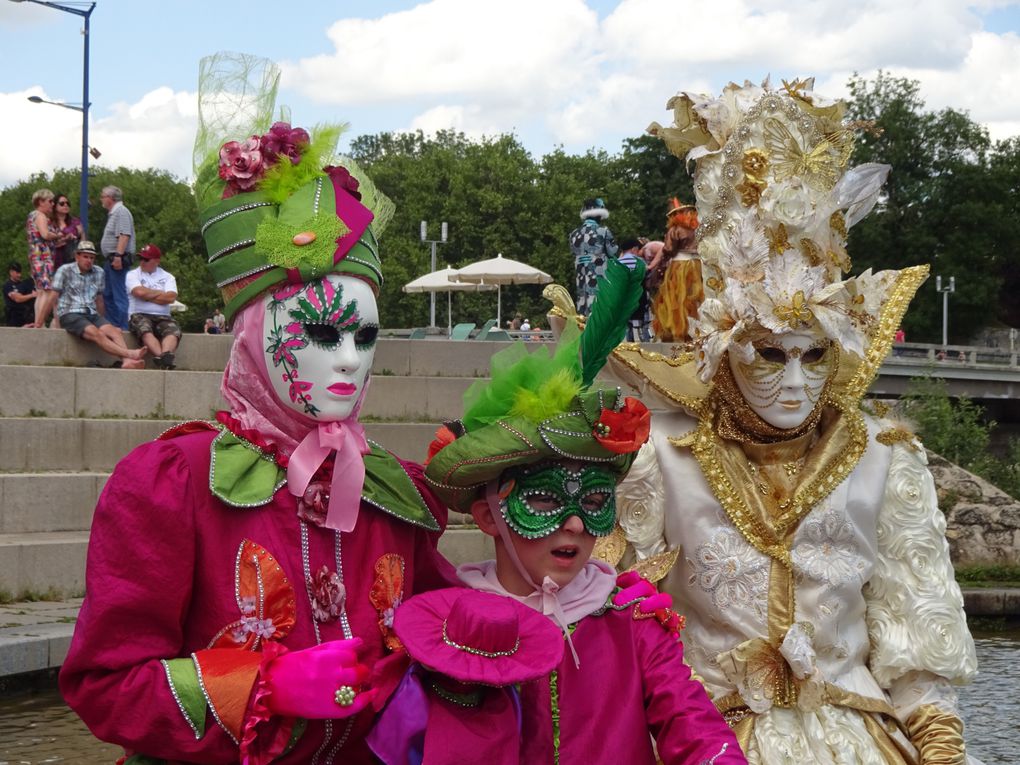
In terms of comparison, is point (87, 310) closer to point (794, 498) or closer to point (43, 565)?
point (43, 565)

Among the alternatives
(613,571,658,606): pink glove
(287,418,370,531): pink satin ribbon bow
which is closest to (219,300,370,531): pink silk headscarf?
(287,418,370,531): pink satin ribbon bow

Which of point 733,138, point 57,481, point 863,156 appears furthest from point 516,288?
point 733,138

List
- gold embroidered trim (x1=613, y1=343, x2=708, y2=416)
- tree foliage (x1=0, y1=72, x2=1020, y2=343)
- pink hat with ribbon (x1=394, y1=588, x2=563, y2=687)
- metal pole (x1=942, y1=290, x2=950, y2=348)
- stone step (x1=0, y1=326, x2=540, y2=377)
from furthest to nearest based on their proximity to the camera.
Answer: tree foliage (x1=0, y1=72, x2=1020, y2=343), metal pole (x1=942, y1=290, x2=950, y2=348), stone step (x1=0, y1=326, x2=540, y2=377), gold embroidered trim (x1=613, y1=343, x2=708, y2=416), pink hat with ribbon (x1=394, y1=588, x2=563, y2=687)

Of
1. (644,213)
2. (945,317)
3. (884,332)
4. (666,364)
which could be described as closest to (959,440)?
(884,332)

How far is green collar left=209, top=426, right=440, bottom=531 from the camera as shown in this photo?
3.40m

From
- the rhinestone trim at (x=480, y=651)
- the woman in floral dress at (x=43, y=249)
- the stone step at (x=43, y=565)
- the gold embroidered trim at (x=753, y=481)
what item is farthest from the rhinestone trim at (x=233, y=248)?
the woman in floral dress at (x=43, y=249)

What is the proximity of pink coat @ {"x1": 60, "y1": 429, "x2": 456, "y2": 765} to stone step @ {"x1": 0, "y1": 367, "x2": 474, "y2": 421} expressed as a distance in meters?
8.16

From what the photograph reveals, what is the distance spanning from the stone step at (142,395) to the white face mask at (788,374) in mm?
7322

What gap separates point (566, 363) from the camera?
11.8 feet

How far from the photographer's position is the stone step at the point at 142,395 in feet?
37.1

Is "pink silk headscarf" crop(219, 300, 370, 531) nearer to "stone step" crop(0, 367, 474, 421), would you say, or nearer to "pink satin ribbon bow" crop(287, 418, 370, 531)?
"pink satin ribbon bow" crop(287, 418, 370, 531)

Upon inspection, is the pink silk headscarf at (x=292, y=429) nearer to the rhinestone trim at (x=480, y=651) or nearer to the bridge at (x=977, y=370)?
the rhinestone trim at (x=480, y=651)

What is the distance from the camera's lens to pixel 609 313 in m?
3.54

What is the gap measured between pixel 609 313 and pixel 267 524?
0.94 meters
